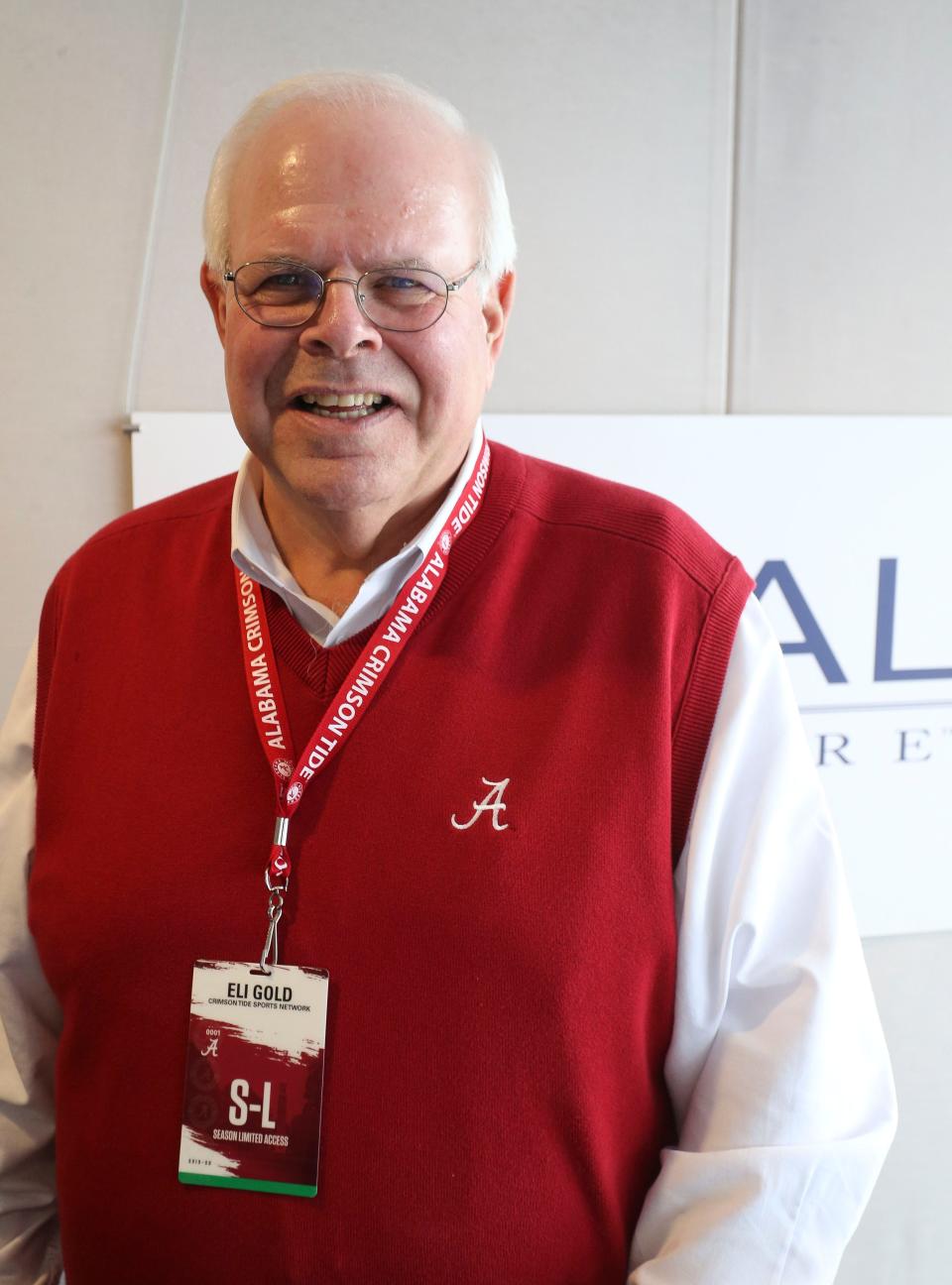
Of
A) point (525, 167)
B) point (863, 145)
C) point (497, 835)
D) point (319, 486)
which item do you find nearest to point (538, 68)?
point (525, 167)

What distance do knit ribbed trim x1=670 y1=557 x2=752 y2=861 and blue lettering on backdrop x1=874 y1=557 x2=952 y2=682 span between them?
1189 millimetres

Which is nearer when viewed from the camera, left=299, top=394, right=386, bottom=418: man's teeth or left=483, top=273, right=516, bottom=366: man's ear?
left=299, top=394, right=386, bottom=418: man's teeth

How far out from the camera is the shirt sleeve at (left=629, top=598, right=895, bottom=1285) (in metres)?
1.05

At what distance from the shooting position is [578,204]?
2.09m

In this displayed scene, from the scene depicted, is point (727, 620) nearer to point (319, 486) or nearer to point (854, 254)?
point (319, 486)

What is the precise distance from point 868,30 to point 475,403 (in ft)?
4.93

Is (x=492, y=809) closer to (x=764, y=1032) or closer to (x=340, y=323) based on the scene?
(x=764, y=1032)

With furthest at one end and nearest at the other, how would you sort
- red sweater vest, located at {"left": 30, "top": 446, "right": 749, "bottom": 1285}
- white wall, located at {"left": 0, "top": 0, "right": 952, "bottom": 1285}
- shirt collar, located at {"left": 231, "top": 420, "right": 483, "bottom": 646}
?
white wall, located at {"left": 0, "top": 0, "right": 952, "bottom": 1285}
shirt collar, located at {"left": 231, "top": 420, "right": 483, "bottom": 646}
red sweater vest, located at {"left": 30, "top": 446, "right": 749, "bottom": 1285}

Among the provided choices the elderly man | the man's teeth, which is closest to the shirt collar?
the elderly man

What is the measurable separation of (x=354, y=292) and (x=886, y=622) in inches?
57.5

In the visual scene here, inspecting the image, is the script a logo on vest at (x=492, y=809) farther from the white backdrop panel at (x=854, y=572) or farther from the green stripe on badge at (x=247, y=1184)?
the white backdrop panel at (x=854, y=572)

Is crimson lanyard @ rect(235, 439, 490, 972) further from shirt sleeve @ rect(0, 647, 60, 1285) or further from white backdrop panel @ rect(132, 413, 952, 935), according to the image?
white backdrop panel @ rect(132, 413, 952, 935)

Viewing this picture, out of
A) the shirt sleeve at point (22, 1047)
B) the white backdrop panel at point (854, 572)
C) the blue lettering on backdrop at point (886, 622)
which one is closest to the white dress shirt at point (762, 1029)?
the shirt sleeve at point (22, 1047)

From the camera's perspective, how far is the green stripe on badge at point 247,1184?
3.52ft
